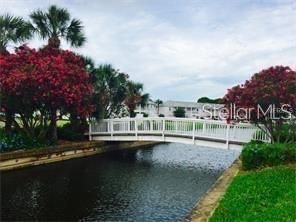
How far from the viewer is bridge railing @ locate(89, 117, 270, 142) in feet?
65.6

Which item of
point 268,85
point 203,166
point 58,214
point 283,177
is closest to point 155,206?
point 58,214

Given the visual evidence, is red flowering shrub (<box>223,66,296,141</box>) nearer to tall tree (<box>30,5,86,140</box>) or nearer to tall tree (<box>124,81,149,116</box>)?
tall tree (<box>30,5,86,140</box>)

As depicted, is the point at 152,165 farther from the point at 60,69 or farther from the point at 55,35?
the point at 55,35

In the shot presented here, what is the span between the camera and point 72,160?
22.4 meters

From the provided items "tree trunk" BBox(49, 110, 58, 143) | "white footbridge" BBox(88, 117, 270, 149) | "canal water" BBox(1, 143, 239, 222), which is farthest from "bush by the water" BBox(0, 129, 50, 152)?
"white footbridge" BBox(88, 117, 270, 149)

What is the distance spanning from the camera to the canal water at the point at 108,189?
11.8 m

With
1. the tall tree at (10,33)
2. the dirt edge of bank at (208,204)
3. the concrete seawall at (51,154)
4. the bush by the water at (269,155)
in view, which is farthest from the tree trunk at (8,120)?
the bush by the water at (269,155)

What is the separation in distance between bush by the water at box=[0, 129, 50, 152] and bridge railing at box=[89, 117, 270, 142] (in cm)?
496

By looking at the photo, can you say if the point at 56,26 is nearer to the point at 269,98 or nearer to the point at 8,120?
the point at 8,120

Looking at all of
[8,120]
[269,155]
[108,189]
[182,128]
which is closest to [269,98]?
[269,155]

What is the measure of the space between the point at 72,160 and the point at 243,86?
9841mm

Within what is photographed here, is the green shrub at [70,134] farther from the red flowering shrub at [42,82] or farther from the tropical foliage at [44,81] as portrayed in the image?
the red flowering shrub at [42,82]

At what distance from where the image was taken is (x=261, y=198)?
9.59m

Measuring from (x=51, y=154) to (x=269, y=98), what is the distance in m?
10.9
